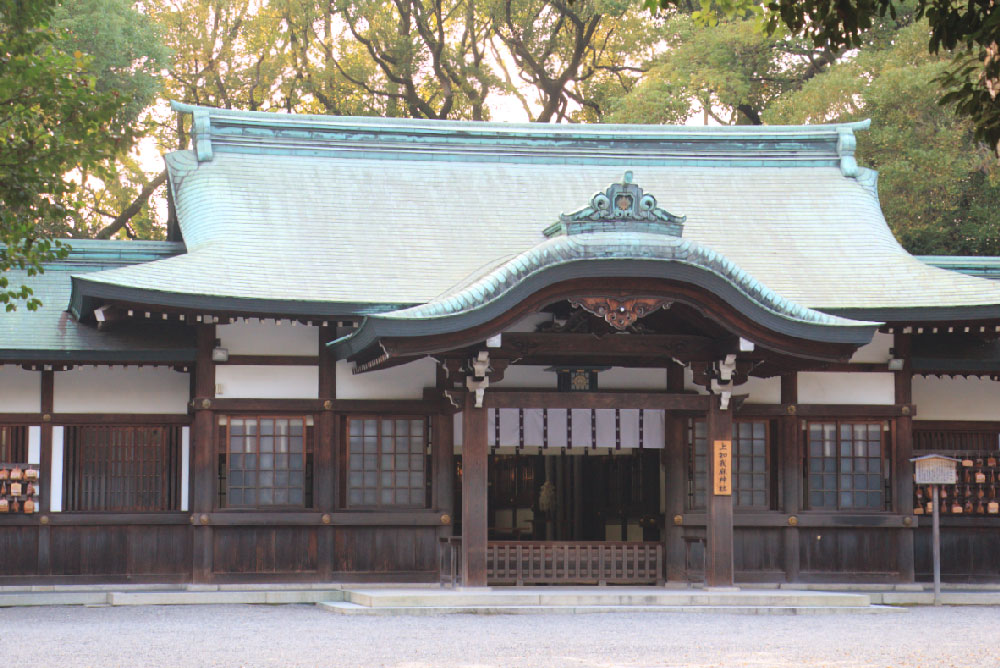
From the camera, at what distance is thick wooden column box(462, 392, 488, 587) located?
14.5 m

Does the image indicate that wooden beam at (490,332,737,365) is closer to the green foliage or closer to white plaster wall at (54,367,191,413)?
white plaster wall at (54,367,191,413)

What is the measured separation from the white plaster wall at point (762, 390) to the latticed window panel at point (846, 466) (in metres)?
0.58

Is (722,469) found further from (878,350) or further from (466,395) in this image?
(466,395)

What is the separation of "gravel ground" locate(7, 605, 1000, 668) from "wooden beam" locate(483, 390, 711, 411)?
256 centimetres

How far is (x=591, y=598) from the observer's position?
13914 mm

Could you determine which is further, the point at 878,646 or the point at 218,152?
the point at 218,152

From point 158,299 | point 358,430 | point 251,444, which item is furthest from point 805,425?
point 158,299

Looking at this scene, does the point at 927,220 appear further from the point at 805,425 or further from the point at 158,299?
the point at 158,299

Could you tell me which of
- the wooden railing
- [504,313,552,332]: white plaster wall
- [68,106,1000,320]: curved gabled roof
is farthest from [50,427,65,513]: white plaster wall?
[504,313,552,332]: white plaster wall

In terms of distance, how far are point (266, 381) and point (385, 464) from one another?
1.68 meters

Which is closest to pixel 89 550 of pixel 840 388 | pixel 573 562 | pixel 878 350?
pixel 573 562

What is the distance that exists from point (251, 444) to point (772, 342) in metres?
5.96

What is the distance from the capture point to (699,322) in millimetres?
14734

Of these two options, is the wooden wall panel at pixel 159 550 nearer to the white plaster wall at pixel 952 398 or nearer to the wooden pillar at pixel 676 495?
the wooden pillar at pixel 676 495
